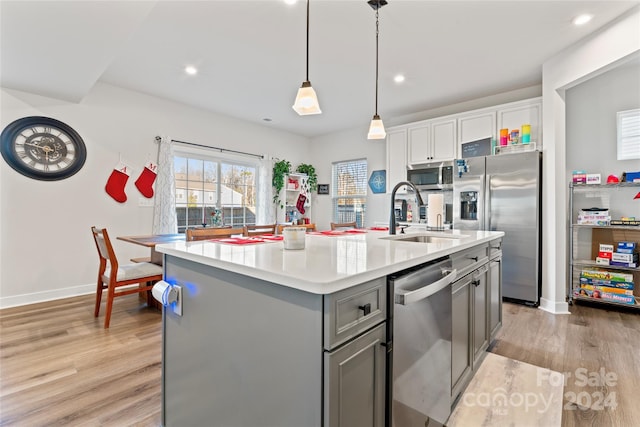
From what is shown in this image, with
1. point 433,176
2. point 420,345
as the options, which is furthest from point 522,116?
point 420,345

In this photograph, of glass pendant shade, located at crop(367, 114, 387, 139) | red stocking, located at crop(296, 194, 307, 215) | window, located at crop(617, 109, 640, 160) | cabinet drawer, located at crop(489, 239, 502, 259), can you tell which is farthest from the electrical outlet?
window, located at crop(617, 109, 640, 160)

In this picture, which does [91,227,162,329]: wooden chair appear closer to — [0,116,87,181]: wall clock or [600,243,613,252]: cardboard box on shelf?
[0,116,87,181]: wall clock

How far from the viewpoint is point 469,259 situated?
171cm

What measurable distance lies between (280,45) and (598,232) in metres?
4.09

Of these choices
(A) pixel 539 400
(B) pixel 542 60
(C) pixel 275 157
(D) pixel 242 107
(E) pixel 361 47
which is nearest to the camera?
(A) pixel 539 400

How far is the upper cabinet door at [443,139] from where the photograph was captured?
13.6 ft

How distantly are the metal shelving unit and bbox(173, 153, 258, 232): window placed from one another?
183 inches

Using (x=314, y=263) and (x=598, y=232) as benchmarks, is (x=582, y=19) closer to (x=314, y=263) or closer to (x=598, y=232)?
(x=598, y=232)

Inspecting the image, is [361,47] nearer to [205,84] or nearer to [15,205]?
[205,84]

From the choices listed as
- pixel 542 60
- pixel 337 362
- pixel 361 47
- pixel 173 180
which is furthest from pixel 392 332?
pixel 173 180

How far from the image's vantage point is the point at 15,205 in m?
3.18

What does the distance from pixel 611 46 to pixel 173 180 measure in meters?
5.00

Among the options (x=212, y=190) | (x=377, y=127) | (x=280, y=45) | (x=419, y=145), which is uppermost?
(x=280, y=45)

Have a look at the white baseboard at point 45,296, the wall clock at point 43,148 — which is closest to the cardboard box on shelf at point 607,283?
the white baseboard at point 45,296
